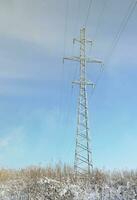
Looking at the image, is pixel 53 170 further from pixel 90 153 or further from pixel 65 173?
pixel 90 153

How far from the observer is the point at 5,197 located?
1639 centimetres

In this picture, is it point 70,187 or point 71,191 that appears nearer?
point 71,191

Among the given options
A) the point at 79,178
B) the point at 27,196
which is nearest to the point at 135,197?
the point at 79,178

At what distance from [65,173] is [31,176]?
124 cm

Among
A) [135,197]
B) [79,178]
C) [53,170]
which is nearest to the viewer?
[135,197]

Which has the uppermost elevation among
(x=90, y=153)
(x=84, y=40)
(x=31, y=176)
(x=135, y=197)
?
A: (x=84, y=40)

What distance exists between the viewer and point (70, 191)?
15555 millimetres

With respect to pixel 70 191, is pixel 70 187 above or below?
above

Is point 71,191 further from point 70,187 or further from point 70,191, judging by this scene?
point 70,187

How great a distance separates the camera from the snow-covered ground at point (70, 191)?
1527cm

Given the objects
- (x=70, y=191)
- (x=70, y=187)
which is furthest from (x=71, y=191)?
(x=70, y=187)

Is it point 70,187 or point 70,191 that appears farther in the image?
point 70,187

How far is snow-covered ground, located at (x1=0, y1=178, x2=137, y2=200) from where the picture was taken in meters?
15.3

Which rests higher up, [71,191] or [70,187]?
[70,187]
